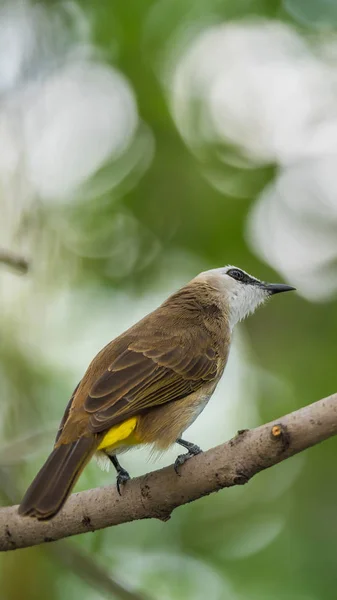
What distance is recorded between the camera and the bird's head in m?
5.97

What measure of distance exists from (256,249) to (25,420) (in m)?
2.42

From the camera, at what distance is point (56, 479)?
3592mm

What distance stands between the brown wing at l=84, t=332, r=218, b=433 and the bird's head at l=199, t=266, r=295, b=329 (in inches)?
38.1

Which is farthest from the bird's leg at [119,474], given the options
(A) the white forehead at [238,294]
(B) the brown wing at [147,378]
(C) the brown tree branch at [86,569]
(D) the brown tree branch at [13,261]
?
(A) the white forehead at [238,294]

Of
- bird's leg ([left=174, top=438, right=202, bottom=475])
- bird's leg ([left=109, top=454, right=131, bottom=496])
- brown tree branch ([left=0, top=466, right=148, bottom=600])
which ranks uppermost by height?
bird's leg ([left=174, top=438, right=202, bottom=475])

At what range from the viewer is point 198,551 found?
6.52 m

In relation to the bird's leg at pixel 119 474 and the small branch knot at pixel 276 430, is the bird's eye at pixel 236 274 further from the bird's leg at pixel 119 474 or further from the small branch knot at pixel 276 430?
the small branch knot at pixel 276 430

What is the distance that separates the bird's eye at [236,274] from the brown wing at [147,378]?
3.97 feet

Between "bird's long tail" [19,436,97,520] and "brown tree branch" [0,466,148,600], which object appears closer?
"bird's long tail" [19,436,97,520]

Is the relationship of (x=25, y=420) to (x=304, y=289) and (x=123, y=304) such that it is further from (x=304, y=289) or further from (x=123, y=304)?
(x=304, y=289)

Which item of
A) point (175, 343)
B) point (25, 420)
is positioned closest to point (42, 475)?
point (175, 343)

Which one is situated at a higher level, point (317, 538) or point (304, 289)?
point (304, 289)

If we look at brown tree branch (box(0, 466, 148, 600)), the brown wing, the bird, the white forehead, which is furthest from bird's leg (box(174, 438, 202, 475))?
the white forehead

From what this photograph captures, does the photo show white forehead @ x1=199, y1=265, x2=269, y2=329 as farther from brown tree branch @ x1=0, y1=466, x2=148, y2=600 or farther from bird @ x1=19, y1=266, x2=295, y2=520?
brown tree branch @ x1=0, y1=466, x2=148, y2=600
